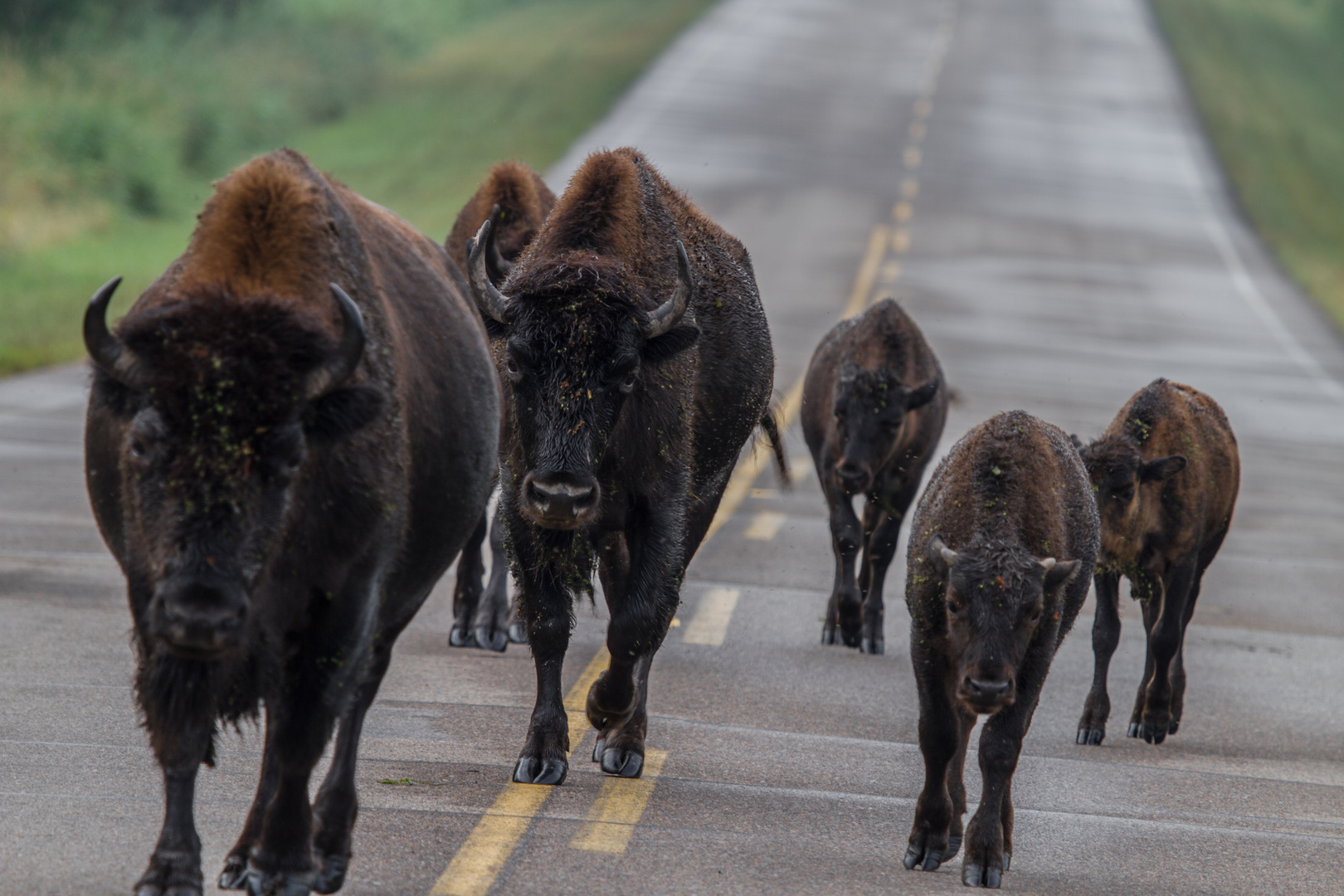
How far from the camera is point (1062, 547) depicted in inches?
294

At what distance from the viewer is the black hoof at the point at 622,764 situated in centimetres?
768

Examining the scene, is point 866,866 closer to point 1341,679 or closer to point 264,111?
point 1341,679

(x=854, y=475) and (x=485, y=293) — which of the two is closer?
(x=485, y=293)

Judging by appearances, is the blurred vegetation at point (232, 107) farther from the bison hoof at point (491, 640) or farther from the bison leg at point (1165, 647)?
the bison leg at point (1165, 647)

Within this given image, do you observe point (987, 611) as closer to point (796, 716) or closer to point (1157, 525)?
point (796, 716)

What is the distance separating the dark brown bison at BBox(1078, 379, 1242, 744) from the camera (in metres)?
9.44

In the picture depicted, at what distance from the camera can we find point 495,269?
27.1 ft

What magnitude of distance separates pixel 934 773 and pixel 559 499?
1.81m

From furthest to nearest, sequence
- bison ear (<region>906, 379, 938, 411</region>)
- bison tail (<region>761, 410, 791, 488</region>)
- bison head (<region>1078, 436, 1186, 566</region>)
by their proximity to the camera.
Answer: bison ear (<region>906, 379, 938, 411</region>) → bison tail (<region>761, 410, 791, 488</region>) → bison head (<region>1078, 436, 1186, 566</region>)

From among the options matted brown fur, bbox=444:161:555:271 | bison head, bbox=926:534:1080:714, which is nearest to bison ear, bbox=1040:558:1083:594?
bison head, bbox=926:534:1080:714

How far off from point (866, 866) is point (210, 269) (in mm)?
3267

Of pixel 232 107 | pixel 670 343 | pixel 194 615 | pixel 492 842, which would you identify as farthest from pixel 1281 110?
pixel 194 615

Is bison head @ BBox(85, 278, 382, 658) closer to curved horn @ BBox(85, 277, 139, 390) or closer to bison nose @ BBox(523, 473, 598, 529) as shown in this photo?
curved horn @ BBox(85, 277, 139, 390)

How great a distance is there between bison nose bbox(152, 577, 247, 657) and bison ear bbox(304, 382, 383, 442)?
0.62 meters
